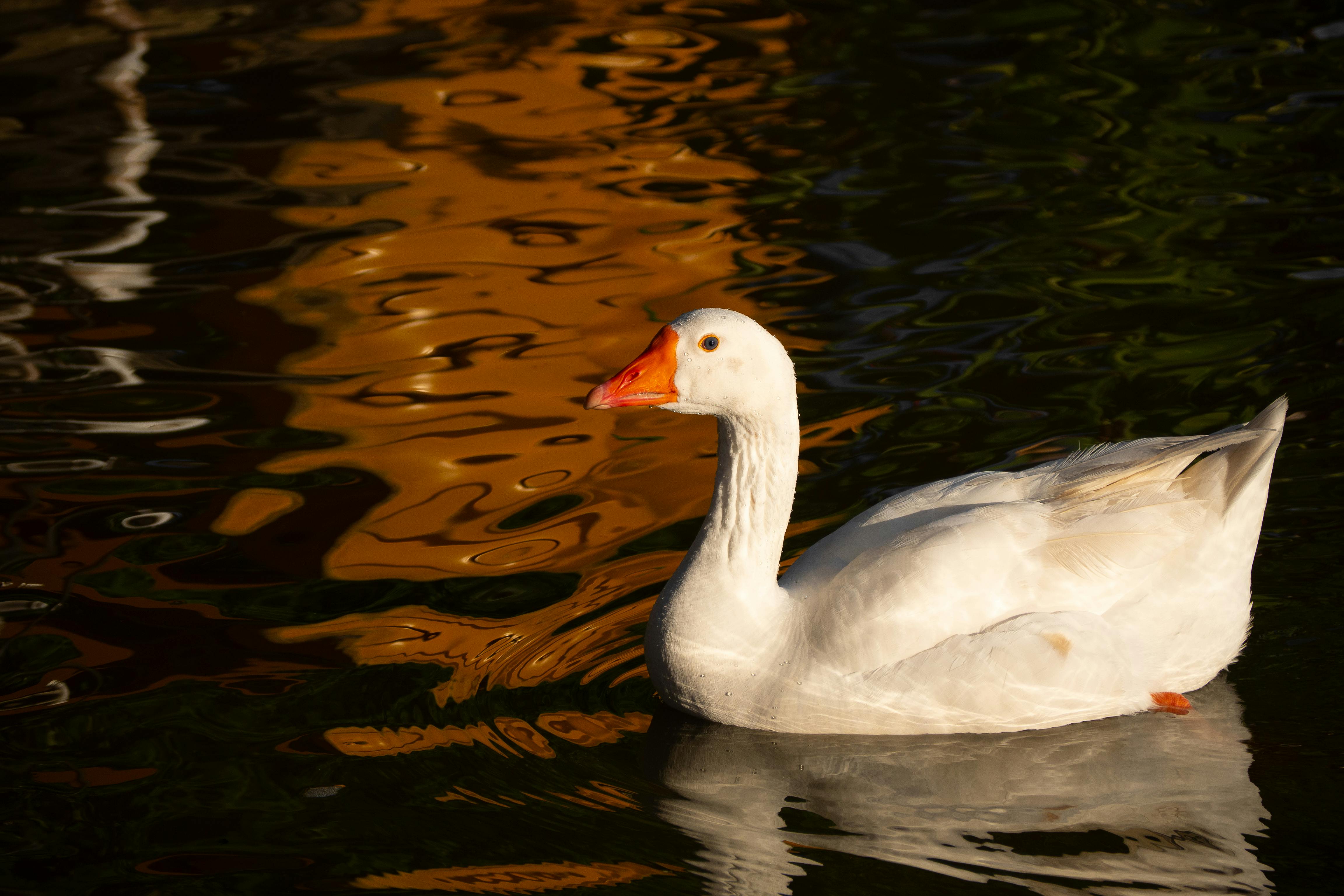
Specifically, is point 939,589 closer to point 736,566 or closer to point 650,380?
point 736,566

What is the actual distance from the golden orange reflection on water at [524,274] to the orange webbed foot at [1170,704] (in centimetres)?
262

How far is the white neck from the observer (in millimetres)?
5203

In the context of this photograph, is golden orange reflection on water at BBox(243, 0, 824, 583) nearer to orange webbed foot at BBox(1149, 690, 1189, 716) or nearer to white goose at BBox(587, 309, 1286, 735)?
white goose at BBox(587, 309, 1286, 735)

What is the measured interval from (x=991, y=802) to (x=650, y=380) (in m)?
1.98

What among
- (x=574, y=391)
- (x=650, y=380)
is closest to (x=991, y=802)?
(x=650, y=380)

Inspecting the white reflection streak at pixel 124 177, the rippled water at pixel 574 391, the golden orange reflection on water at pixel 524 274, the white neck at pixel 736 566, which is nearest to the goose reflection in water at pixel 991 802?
the rippled water at pixel 574 391

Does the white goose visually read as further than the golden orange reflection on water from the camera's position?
No

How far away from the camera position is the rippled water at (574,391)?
4.70 meters

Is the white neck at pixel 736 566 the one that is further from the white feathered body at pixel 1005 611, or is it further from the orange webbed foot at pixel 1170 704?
the orange webbed foot at pixel 1170 704

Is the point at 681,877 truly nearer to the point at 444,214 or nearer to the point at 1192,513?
the point at 1192,513

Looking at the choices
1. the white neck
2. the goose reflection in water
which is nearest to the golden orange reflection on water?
the white neck

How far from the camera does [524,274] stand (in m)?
10.6

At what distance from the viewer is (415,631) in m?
6.05

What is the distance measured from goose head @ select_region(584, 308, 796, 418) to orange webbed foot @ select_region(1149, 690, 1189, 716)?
6.09 feet
